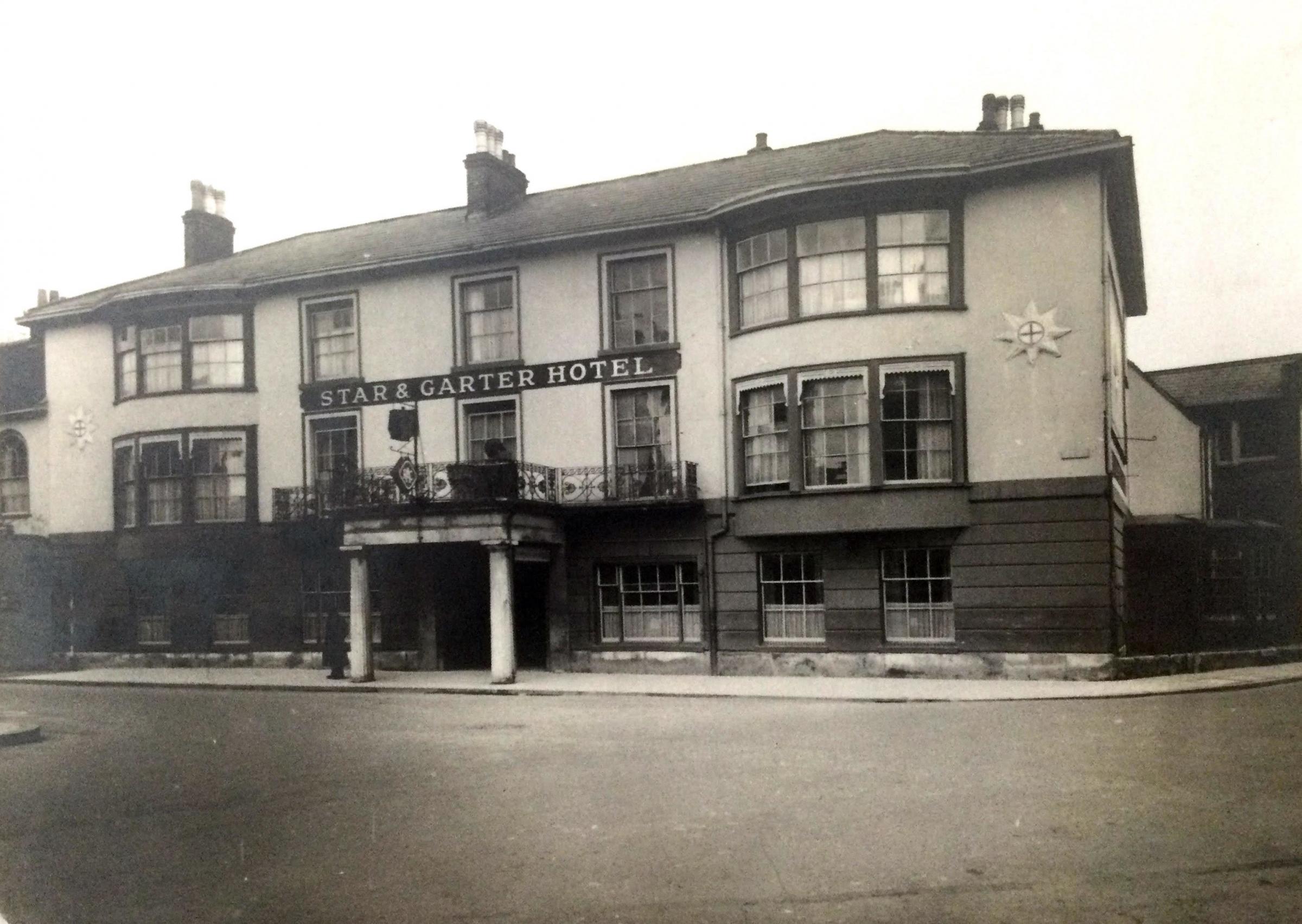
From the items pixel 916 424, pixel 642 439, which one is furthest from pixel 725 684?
pixel 916 424

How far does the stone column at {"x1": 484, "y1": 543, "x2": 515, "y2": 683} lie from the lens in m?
20.2

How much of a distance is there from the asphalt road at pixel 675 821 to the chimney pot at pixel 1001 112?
1377cm

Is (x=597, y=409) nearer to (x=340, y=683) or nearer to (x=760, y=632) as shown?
(x=760, y=632)

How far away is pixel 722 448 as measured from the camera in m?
21.0

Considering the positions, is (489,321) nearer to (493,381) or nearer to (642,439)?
(493,381)

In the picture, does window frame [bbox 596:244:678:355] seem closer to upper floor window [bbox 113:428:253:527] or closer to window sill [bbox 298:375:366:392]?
window sill [bbox 298:375:366:392]

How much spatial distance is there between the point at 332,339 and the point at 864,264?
12154mm

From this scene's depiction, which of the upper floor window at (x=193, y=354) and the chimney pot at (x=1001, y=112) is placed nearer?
the chimney pot at (x=1001, y=112)

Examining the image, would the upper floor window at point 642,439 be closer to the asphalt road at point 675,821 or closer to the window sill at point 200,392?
the asphalt road at point 675,821

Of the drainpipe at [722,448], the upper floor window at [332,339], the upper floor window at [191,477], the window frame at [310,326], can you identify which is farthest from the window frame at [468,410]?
the upper floor window at [191,477]

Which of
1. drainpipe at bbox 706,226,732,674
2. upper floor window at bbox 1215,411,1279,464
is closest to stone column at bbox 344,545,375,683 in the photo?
drainpipe at bbox 706,226,732,674

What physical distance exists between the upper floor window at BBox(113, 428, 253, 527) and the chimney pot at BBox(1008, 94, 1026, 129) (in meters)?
18.3

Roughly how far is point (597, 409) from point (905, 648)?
752 cm

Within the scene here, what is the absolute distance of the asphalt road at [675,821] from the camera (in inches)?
245
